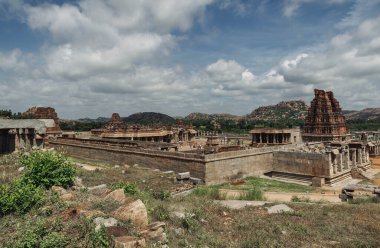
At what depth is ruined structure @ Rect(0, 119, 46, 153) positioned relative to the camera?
24.1 meters

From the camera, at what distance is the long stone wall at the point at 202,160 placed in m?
21.9

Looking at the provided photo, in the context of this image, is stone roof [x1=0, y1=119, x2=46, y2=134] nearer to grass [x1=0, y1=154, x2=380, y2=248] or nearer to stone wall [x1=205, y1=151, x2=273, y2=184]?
stone wall [x1=205, y1=151, x2=273, y2=184]

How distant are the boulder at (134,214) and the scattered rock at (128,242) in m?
1.00

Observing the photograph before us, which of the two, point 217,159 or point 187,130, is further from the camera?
point 187,130

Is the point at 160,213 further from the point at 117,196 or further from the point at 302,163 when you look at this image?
the point at 302,163

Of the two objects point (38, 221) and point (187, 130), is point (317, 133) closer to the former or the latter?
point (187, 130)

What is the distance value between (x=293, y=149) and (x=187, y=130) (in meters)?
30.6

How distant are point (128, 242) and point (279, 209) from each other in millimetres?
6765

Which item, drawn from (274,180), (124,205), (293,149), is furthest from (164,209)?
(293,149)

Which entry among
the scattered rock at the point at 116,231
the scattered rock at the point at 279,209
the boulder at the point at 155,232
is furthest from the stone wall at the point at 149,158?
the scattered rock at the point at 116,231

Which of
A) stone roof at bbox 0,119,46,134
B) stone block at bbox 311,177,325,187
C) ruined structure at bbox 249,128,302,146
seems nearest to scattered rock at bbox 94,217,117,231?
stone roof at bbox 0,119,46,134

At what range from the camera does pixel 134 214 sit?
8070mm

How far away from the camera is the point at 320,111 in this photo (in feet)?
163

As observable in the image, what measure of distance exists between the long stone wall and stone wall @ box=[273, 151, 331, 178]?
76 centimetres
